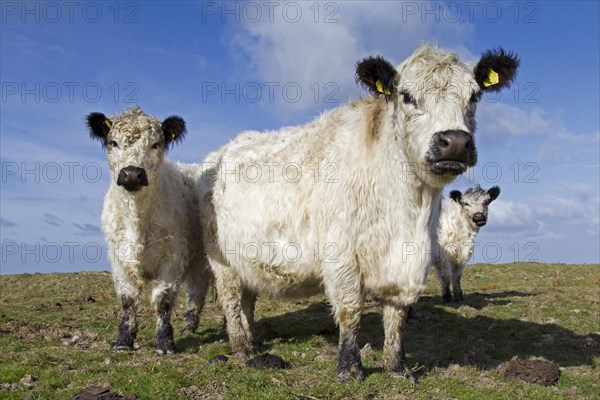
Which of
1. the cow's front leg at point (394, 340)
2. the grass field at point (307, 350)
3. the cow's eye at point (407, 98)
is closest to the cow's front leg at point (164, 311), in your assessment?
the grass field at point (307, 350)

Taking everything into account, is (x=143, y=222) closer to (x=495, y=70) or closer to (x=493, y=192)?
(x=495, y=70)

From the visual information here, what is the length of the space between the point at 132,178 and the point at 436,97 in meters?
4.62

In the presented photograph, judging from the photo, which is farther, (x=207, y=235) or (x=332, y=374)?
(x=207, y=235)

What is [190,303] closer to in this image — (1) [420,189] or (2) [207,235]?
(2) [207,235]

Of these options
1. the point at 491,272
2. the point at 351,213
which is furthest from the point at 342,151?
the point at 491,272

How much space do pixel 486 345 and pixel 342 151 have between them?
16.1 ft

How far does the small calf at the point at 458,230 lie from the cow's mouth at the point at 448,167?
945 centimetres

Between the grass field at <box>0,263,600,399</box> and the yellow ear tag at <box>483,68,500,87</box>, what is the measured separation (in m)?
4.11

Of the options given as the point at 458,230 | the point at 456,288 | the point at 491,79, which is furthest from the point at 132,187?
the point at 458,230

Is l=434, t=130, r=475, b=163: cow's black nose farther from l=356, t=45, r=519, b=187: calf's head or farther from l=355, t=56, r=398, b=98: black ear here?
l=355, t=56, r=398, b=98: black ear

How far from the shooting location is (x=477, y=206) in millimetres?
17609

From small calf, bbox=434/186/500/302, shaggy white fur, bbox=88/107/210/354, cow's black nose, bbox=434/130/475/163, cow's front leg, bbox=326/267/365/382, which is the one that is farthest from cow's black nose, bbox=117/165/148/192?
small calf, bbox=434/186/500/302

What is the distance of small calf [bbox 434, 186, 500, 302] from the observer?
15711 millimetres

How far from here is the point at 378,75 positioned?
7301 mm
